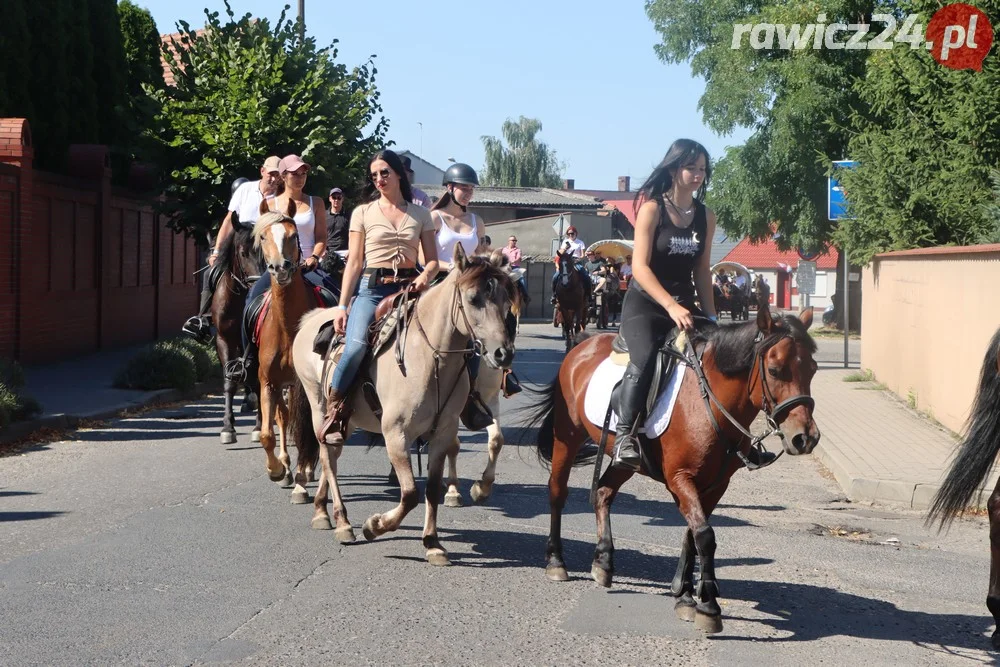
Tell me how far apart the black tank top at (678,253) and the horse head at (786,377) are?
2.74ft

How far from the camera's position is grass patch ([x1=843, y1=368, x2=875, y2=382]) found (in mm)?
22875

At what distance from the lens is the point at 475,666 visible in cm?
551

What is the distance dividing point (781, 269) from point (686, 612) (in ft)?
286

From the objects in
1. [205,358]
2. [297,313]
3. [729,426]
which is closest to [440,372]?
[729,426]

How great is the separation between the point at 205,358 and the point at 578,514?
10919 millimetres

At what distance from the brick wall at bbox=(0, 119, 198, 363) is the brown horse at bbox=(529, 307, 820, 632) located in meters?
14.8

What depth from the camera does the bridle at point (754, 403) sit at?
5984mm

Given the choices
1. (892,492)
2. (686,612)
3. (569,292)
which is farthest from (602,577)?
(569,292)

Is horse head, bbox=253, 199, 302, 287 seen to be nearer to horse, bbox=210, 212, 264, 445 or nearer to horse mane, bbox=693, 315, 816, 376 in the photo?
horse, bbox=210, 212, 264, 445

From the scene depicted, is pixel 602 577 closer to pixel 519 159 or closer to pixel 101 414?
pixel 101 414

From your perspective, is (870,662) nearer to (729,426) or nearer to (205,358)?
(729,426)

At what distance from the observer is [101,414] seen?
588 inches

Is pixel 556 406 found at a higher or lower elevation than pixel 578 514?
higher

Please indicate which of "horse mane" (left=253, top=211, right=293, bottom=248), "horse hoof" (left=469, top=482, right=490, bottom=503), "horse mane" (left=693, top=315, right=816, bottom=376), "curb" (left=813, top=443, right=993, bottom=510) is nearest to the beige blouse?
"horse mane" (left=253, top=211, right=293, bottom=248)
